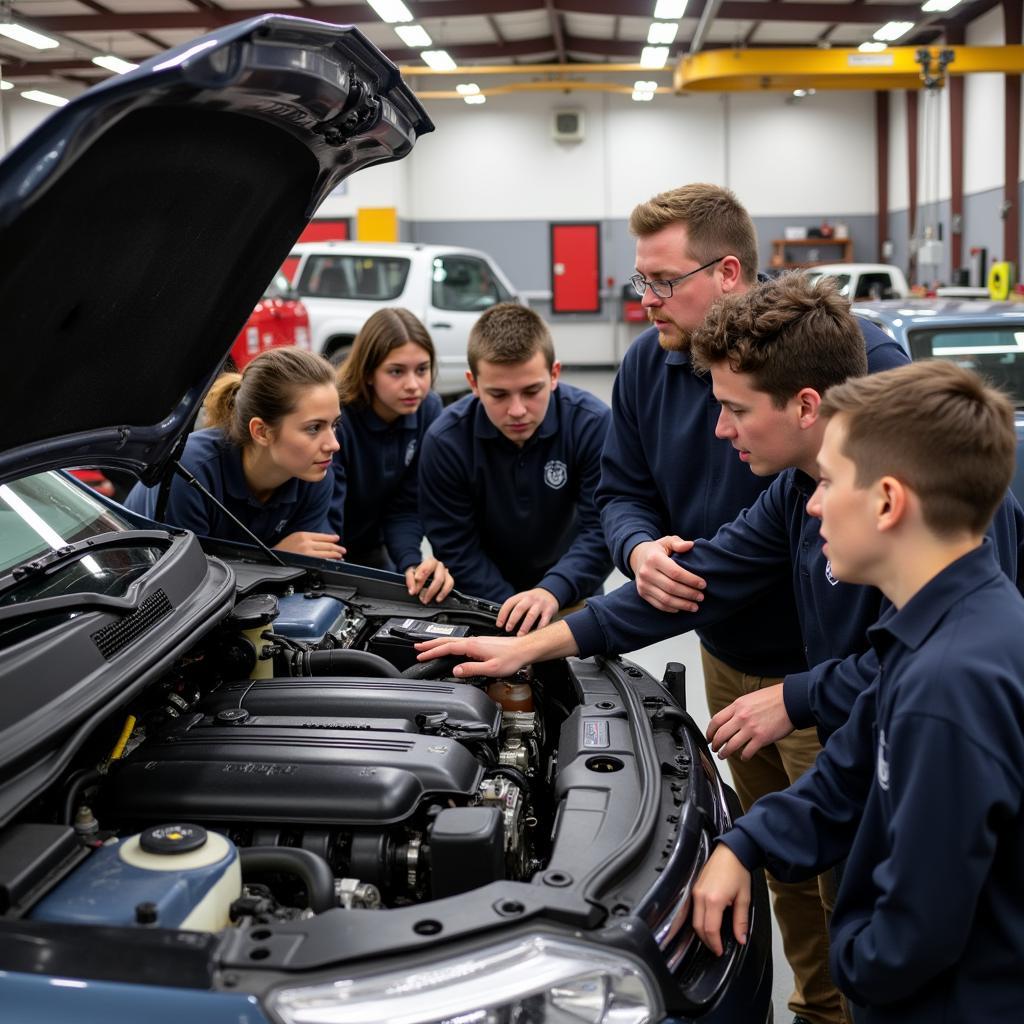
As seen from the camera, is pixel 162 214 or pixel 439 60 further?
pixel 439 60

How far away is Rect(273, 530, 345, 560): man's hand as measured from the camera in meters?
2.93

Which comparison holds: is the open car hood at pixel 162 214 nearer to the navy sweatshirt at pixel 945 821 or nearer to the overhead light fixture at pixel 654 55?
the navy sweatshirt at pixel 945 821

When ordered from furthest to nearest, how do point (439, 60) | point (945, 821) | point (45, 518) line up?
point (439, 60), point (45, 518), point (945, 821)

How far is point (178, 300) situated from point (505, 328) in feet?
3.39

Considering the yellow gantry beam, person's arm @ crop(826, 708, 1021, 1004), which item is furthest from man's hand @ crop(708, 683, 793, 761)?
the yellow gantry beam

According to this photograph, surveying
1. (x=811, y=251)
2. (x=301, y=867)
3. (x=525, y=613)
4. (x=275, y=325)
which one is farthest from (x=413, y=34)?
(x=301, y=867)

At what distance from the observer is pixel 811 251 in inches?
703

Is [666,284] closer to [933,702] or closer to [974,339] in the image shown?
[933,702]

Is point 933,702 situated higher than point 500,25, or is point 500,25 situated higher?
point 500,25

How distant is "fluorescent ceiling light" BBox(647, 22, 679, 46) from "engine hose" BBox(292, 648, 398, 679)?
12008 millimetres

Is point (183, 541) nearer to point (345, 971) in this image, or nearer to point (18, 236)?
point (18, 236)

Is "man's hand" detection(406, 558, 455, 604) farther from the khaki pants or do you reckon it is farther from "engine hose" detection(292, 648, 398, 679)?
the khaki pants

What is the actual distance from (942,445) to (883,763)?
397 millimetres

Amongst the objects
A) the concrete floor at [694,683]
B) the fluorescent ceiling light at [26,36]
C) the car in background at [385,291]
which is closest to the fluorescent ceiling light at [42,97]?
the fluorescent ceiling light at [26,36]
